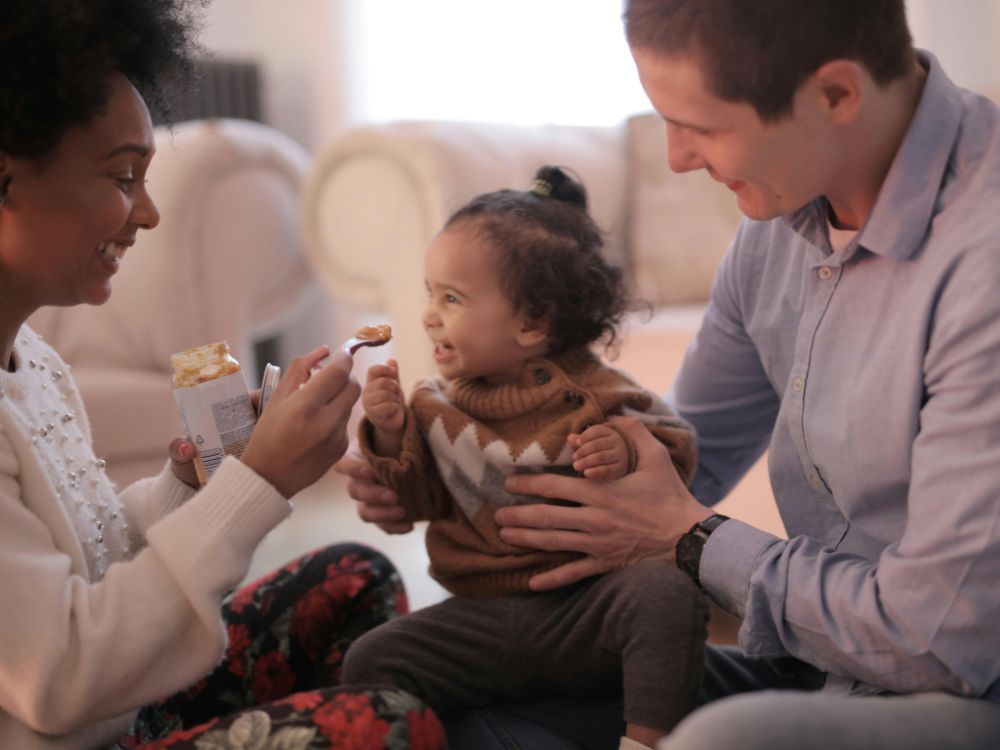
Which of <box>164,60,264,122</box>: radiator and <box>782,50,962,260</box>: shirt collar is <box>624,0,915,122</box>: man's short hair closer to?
<box>782,50,962,260</box>: shirt collar

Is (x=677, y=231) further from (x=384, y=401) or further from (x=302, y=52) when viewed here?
(x=302, y=52)

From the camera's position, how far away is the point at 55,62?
95 centimetres

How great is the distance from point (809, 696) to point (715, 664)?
54 cm

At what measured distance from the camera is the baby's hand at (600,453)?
1.19m

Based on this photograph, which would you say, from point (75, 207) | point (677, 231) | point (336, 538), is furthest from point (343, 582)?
point (336, 538)

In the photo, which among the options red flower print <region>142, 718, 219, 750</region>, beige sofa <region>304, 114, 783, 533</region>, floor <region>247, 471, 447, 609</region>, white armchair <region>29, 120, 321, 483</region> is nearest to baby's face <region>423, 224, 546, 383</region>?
red flower print <region>142, 718, 219, 750</region>

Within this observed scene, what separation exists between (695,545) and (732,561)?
0.22ft

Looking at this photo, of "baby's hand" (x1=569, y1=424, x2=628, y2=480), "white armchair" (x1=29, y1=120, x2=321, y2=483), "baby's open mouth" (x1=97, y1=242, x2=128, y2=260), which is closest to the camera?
"baby's open mouth" (x1=97, y1=242, x2=128, y2=260)

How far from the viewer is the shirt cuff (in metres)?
1.05

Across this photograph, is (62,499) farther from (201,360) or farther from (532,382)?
(532,382)

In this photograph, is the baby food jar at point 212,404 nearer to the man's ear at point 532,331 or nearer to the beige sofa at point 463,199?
the man's ear at point 532,331

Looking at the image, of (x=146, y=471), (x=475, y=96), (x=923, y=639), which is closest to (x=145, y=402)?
(x=146, y=471)

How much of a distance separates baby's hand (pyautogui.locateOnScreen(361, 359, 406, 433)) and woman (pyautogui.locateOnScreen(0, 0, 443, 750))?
5.0 inches

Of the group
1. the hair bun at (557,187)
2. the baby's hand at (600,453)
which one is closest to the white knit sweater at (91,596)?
the baby's hand at (600,453)
